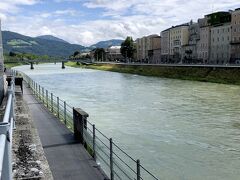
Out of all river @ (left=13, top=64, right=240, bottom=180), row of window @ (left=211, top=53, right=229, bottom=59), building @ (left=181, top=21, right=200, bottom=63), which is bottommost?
river @ (left=13, top=64, right=240, bottom=180)

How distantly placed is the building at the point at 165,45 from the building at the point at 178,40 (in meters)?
4.16

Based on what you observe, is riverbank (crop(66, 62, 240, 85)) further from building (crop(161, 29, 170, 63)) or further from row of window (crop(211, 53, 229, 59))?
building (crop(161, 29, 170, 63))

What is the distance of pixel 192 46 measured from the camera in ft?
380

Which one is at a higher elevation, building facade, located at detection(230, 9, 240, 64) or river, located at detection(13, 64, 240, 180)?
building facade, located at detection(230, 9, 240, 64)

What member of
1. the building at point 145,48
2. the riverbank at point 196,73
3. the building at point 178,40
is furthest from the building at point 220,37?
the building at point 145,48

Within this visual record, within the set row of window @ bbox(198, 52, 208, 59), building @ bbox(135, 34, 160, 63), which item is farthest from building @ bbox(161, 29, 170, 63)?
row of window @ bbox(198, 52, 208, 59)

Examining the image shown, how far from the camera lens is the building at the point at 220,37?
91312 millimetres

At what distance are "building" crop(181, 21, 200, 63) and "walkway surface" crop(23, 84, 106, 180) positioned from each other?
101 m

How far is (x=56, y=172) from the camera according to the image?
8.78m

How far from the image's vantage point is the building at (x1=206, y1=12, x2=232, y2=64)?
9131 centimetres

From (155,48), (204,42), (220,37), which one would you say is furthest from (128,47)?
(220,37)

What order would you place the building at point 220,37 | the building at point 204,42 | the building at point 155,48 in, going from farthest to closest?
the building at point 155,48
the building at point 204,42
the building at point 220,37

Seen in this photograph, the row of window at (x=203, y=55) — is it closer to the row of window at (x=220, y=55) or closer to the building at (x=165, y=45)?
the row of window at (x=220, y=55)

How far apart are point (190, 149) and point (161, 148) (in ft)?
4.52
